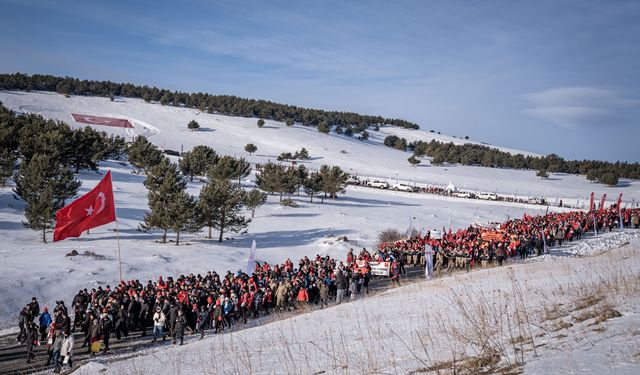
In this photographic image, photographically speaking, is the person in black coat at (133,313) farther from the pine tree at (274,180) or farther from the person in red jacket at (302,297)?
the pine tree at (274,180)

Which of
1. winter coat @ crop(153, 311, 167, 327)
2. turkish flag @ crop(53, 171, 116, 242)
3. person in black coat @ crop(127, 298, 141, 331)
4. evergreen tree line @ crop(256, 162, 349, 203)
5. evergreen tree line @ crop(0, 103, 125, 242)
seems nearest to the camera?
winter coat @ crop(153, 311, 167, 327)

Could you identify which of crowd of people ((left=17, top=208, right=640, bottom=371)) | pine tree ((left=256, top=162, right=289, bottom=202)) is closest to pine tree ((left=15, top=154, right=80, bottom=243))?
crowd of people ((left=17, top=208, right=640, bottom=371))

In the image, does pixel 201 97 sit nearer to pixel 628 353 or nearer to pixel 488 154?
pixel 488 154

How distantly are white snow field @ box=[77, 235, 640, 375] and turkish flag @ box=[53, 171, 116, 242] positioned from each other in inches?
249

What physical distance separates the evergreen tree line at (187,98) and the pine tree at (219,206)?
114845 mm

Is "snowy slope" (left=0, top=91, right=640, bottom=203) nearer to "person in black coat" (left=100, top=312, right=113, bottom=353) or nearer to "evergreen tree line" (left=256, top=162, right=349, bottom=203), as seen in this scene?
"evergreen tree line" (left=256, top=162, right=349, bottom=203)

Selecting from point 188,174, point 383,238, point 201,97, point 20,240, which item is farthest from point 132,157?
point 201,97

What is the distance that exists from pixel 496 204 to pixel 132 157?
175ft

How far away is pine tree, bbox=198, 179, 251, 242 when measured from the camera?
111ft

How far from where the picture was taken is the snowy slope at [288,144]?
333 ft

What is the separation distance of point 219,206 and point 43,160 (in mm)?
12358

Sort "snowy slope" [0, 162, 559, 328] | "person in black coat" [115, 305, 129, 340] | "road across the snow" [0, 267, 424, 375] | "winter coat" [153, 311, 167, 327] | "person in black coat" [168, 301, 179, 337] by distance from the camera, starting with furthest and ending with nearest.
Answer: "snowy slope" [0, 162, 559, 328] → "person in black coat" [115, 305, 129, 340] → "winter coat" [153, 311, 167, 327] → "person in black coat" [168, 301, 179, 337] → "road across the snow" [0, 267, 424, 375]

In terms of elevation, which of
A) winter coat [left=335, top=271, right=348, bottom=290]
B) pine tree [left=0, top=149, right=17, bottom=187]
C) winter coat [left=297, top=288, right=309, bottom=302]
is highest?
pine tree [left=0, top=149, right=17, bottom=187]

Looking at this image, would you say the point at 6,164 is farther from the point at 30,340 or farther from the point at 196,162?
the point at 30,340
